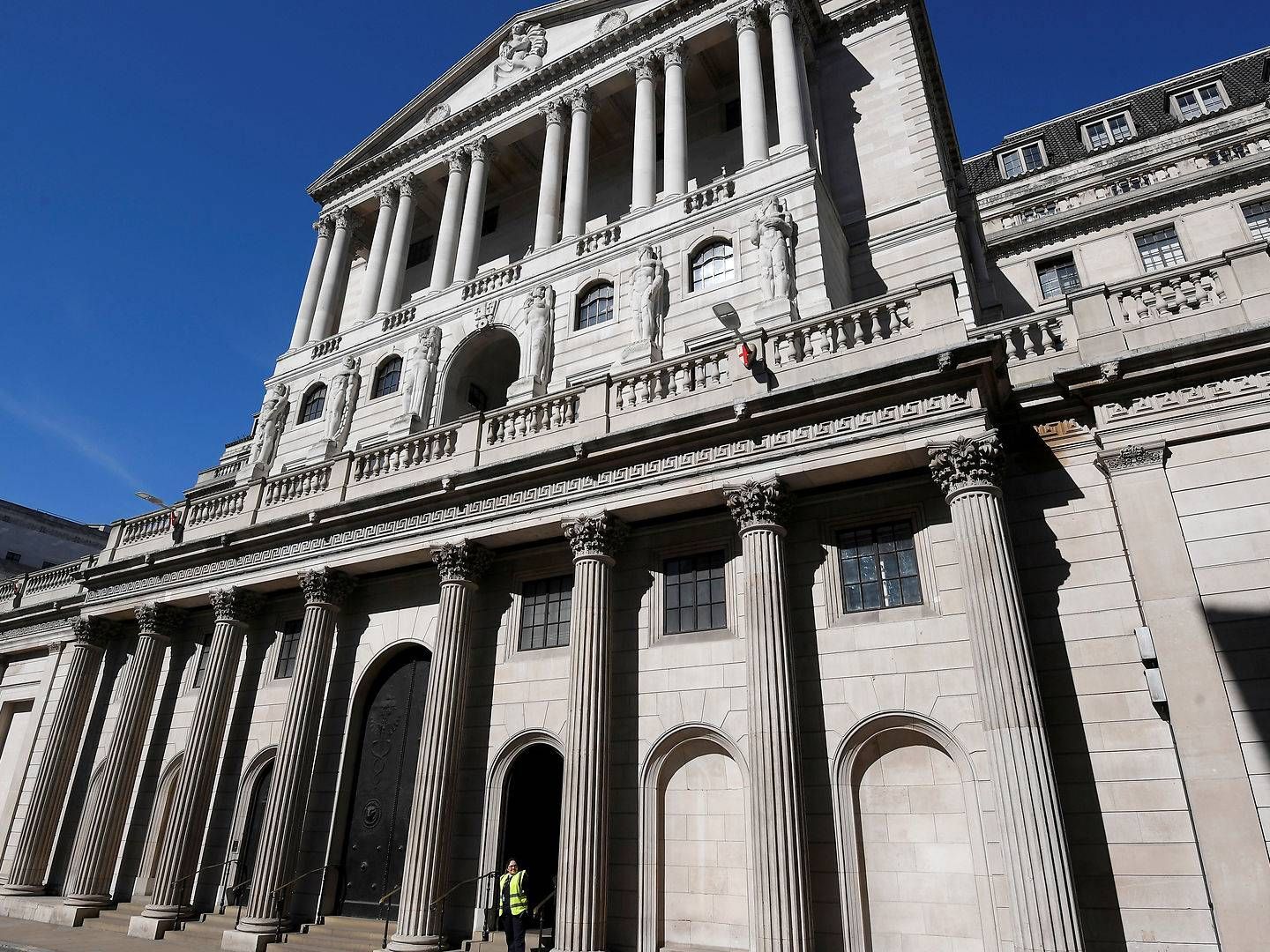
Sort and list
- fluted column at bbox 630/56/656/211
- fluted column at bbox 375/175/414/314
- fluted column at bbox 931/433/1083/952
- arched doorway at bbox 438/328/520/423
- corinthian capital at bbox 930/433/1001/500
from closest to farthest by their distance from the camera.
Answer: fluted column at bbox 931/433/1083/952, corinthian capital at bbox 930/433/1001/500, fluted column at bbox 630/56/656/211, arched doorway at bbox 438/328/520/423, fluted column at bbox 375/175/414/314

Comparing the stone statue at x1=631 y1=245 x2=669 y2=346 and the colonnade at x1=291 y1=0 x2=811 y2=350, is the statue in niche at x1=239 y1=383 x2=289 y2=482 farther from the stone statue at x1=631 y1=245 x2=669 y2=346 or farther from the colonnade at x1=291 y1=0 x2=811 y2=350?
the stone statue at x1=631 y1=245 x2=669 y2=346

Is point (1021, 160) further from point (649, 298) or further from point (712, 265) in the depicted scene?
point (649, 298)

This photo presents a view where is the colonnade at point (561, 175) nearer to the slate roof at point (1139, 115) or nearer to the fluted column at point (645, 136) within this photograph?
the fluted column at point (645, 136)

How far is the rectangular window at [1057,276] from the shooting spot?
2852cm

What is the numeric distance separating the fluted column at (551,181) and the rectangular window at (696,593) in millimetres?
14027

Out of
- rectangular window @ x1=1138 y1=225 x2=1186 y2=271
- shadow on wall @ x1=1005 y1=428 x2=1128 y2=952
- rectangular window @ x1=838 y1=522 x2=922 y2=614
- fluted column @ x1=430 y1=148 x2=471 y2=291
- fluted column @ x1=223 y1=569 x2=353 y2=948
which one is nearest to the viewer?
shadow on wall @ x1=1005 y1=428 x2=1128 y2=952

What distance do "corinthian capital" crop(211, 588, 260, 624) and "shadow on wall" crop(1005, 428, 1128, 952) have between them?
18.5 m

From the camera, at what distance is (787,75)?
22766 mm

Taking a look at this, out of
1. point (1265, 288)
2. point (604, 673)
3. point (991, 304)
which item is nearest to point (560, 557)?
point (604, 673)

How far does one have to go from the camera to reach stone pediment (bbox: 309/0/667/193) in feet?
94.3

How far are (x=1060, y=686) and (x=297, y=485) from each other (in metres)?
18.7

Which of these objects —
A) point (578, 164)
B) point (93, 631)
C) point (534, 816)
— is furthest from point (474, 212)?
point (534, 816)

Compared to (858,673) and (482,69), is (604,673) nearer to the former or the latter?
(858,673)

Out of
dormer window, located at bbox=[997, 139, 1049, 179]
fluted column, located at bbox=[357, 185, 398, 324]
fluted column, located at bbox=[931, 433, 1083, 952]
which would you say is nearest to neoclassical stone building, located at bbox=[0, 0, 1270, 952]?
fluted column, located at bbox=[931, 433, 1083, 952]
